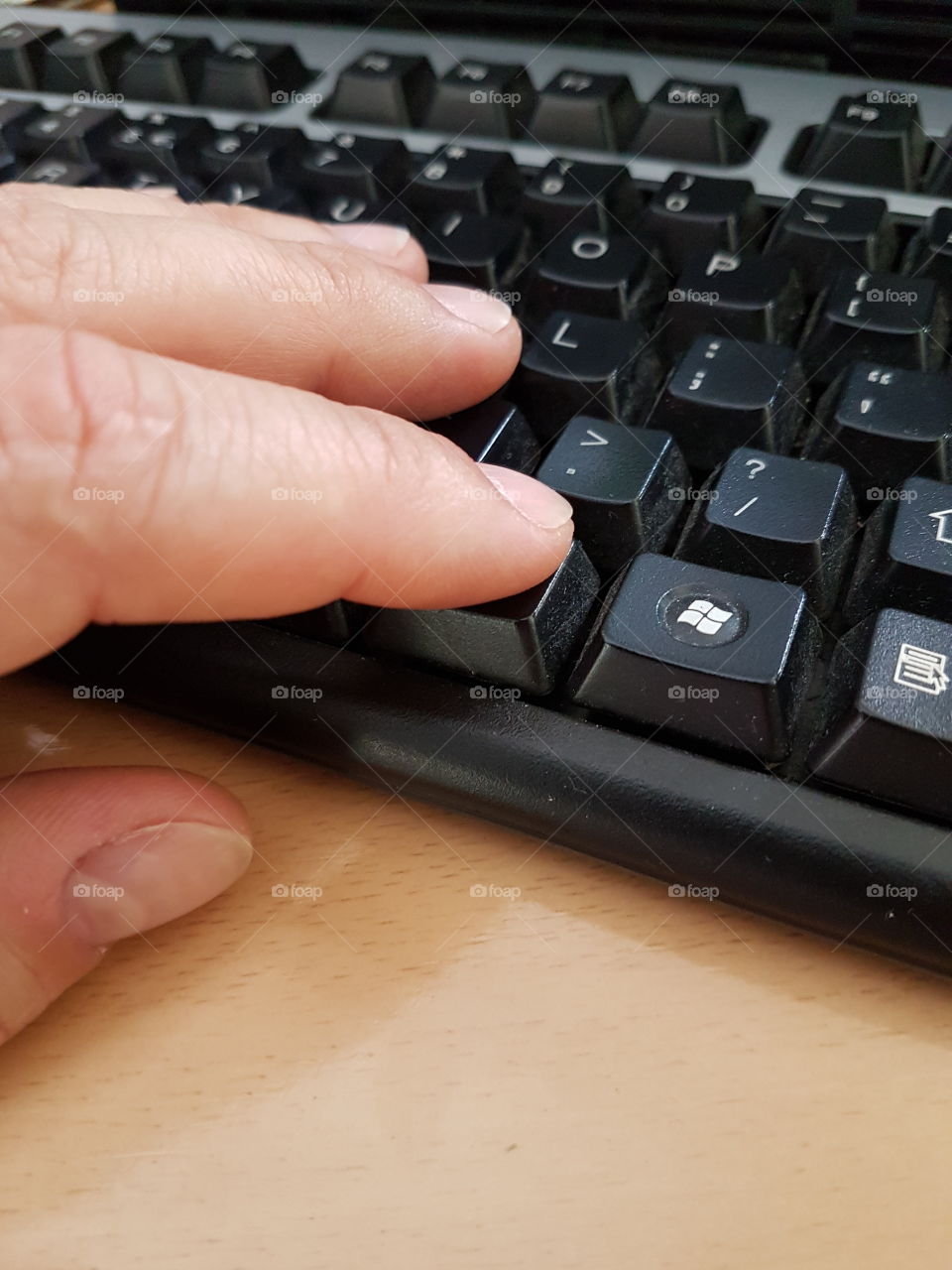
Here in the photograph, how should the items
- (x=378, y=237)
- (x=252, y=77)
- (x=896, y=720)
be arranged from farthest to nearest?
(x=252, y=77)
(x=378, y=237)
(x=896, y=720)

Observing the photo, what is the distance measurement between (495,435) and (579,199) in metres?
0.17

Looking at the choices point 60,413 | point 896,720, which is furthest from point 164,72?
point 896,720

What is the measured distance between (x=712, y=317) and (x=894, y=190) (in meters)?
0.13

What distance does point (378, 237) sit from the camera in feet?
1.88

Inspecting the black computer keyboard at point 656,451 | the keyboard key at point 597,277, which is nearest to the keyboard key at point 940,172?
the black computer keyboard at point 656,451

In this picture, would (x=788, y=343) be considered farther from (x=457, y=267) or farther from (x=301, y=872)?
(x=301, y=872)

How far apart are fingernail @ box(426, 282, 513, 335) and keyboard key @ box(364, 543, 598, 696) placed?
0.13m

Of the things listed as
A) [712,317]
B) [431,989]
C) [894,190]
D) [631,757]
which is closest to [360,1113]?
[431,989]

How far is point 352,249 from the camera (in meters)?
0.55

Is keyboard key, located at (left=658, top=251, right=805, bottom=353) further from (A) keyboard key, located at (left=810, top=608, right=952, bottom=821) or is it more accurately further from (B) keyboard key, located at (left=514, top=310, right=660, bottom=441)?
(A) keyboard key, located at (left=810, top=608, right=952, bottom=821)

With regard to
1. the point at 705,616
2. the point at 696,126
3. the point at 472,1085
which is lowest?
the point at 472,1085

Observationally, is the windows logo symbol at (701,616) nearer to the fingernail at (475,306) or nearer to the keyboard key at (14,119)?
the fingernail at (475,306)

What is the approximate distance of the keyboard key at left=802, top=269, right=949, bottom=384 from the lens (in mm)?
488

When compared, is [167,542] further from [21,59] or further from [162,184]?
[21,59]
